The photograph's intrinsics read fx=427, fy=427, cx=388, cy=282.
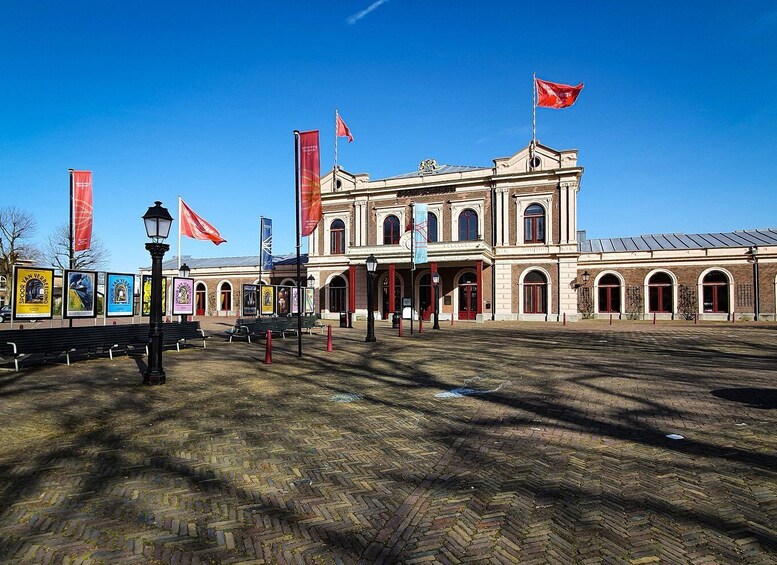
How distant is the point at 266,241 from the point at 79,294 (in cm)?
1971

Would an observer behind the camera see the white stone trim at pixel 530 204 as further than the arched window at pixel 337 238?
No

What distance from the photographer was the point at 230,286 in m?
45.2

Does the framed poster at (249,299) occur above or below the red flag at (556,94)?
below

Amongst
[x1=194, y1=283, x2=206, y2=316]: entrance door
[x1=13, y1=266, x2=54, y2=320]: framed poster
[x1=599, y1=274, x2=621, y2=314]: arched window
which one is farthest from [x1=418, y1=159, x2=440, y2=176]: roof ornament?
[x1=13, y1=266, x2=54, y2=320]: framed poster

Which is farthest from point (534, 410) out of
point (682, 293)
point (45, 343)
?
point (682, 293)

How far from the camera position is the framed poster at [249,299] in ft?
67.6

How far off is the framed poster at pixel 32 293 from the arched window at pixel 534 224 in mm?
29741

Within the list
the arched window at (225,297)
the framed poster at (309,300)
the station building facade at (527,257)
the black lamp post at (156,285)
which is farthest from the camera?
the arched window at (225,297)

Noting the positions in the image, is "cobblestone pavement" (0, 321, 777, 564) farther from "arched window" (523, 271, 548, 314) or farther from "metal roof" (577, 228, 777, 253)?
"metal roof" (577, 228, 777, 253)

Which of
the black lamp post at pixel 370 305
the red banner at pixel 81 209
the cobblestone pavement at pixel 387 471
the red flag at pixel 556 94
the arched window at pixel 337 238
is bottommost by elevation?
the cobblestone pavement at pixel 387 471

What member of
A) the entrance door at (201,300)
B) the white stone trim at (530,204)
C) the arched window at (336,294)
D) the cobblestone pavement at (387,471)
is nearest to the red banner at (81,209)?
the cobblestone pavement at (387,471)

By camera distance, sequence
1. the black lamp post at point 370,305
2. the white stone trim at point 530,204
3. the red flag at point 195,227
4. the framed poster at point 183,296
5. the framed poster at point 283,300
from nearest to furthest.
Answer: the framed poster at point 183,296 < the black lamp post at point 370,305 < the red flag at point 195,227 < the framed poster at point 283,300 < the white stone trim at point 530,204

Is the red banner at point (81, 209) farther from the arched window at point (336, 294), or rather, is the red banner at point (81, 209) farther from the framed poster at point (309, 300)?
the arched window at point (336, 294)

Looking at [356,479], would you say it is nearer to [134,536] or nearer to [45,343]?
[134,536]
